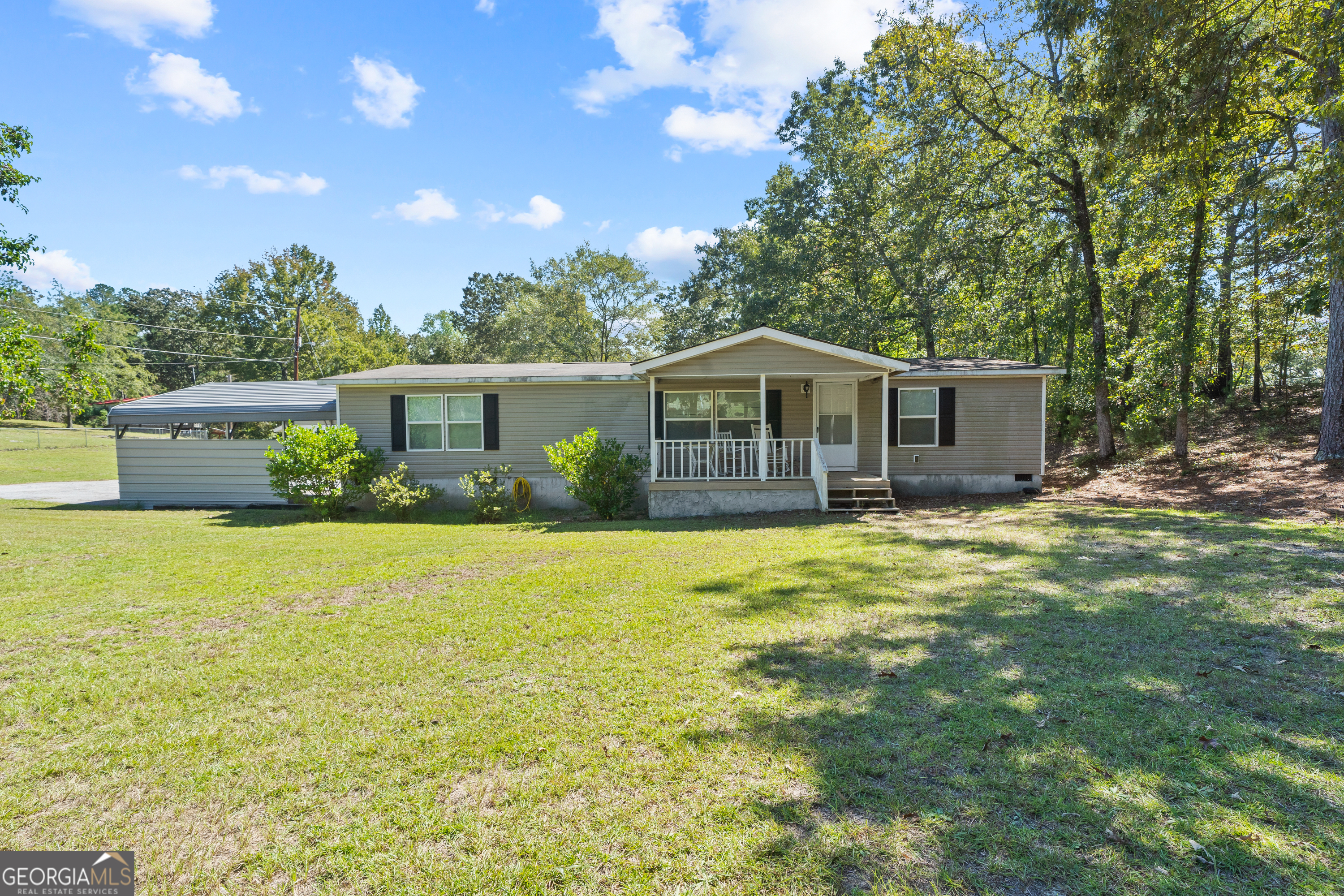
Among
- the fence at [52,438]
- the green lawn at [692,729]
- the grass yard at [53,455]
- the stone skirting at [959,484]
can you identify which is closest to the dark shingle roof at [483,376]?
the stone skirting at [959,484]

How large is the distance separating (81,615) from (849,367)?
1128cm

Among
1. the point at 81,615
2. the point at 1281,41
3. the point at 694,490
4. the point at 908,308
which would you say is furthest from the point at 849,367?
the point at 81,615

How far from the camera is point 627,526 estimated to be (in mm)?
10508

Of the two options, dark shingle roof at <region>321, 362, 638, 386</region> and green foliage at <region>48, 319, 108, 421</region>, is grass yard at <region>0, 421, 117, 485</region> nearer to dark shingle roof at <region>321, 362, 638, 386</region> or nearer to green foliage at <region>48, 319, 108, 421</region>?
green foliage at <region>48, 319, 108, 421</region>

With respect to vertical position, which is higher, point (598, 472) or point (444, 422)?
point (444, 422)

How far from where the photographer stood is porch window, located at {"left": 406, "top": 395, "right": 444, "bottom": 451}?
1338cm

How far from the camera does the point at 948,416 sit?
1315 cm

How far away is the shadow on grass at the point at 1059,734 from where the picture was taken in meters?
2.21

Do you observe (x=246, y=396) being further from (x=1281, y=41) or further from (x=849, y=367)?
(x=1281, y=41)

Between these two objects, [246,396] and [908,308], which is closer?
[246,396]

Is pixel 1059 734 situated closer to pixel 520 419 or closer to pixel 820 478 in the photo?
pixel 820 478

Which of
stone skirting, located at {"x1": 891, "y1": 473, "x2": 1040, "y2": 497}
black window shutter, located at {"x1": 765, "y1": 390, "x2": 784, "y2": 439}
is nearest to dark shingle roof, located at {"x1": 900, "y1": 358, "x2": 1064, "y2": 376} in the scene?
stone skirting, located at {"x1": 891, "y1": 473, "x2": 1040, "y2": 497}

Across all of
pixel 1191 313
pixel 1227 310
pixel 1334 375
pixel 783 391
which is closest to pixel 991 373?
pixel 783 391

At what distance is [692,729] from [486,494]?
953cm
